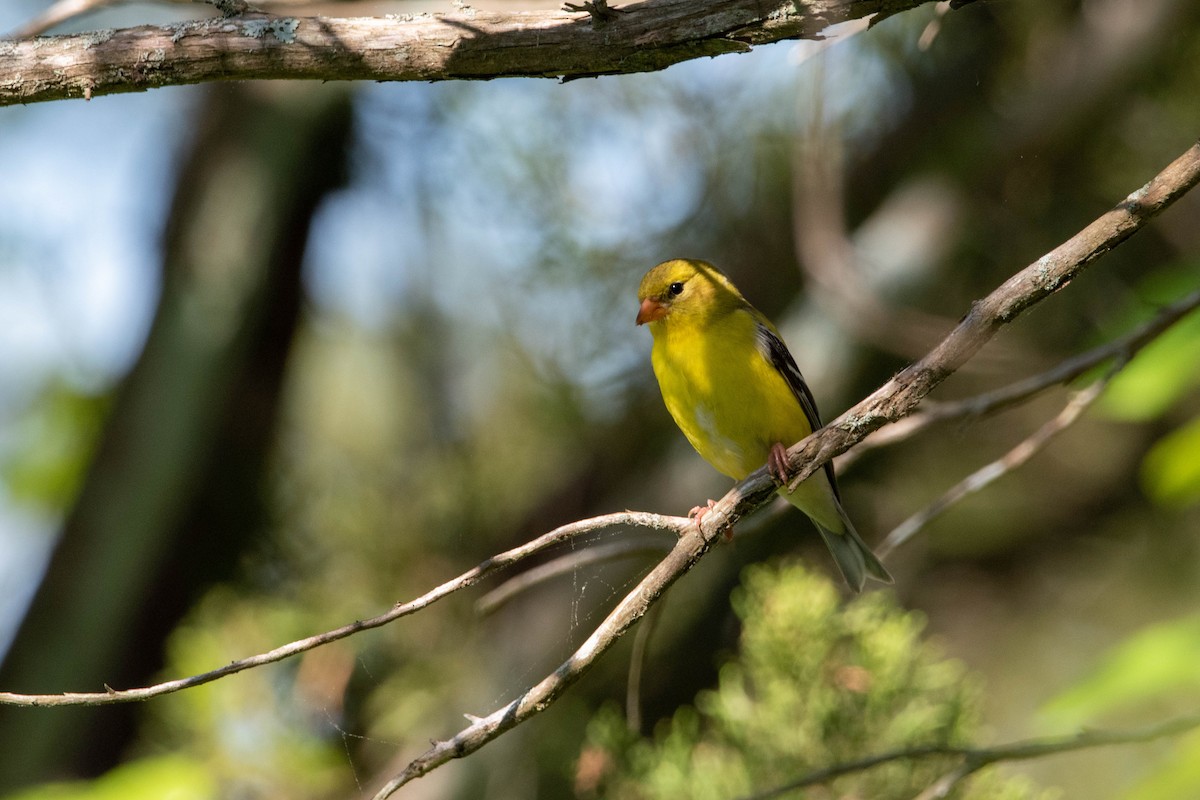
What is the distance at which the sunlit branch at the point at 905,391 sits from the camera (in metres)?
2.08

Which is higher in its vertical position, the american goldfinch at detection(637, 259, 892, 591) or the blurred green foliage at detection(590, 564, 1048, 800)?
the american goldfinch at detection(637, 259, 892, 591)

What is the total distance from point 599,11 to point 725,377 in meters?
1.70

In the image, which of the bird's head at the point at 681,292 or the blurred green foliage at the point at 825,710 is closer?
the blurred green foliage at the point at 825,710

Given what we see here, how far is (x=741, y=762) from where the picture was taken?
3666mm

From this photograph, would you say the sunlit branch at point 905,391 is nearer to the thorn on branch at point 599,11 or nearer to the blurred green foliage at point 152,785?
the thorn on branch at point 599,11

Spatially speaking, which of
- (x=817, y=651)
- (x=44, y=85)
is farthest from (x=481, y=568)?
(x=817, y=651)

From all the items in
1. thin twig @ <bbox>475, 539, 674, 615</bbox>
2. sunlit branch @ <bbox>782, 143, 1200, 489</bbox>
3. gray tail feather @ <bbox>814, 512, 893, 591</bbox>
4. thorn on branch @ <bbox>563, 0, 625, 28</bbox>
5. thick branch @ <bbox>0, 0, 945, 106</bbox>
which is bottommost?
gray tail feather @ <bbox>814, 512, 893, 591</bbox>

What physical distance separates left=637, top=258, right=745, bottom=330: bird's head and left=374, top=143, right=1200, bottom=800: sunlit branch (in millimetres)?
1805

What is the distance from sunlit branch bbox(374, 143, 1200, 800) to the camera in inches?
81.8

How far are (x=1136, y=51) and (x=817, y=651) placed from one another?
3403 millimetres

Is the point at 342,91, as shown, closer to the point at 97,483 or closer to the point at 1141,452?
the point at 97,483

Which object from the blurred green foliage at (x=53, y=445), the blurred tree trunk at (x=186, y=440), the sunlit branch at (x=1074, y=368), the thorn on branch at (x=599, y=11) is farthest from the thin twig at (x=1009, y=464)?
the blurred green foliage at (x=53, y=445)

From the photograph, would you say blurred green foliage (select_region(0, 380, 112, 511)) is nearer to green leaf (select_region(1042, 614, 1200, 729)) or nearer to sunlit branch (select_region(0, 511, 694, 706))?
sunlit branch (select_region(0, 511, 694, 706))

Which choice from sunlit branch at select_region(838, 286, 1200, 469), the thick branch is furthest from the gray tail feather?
the thick branch
